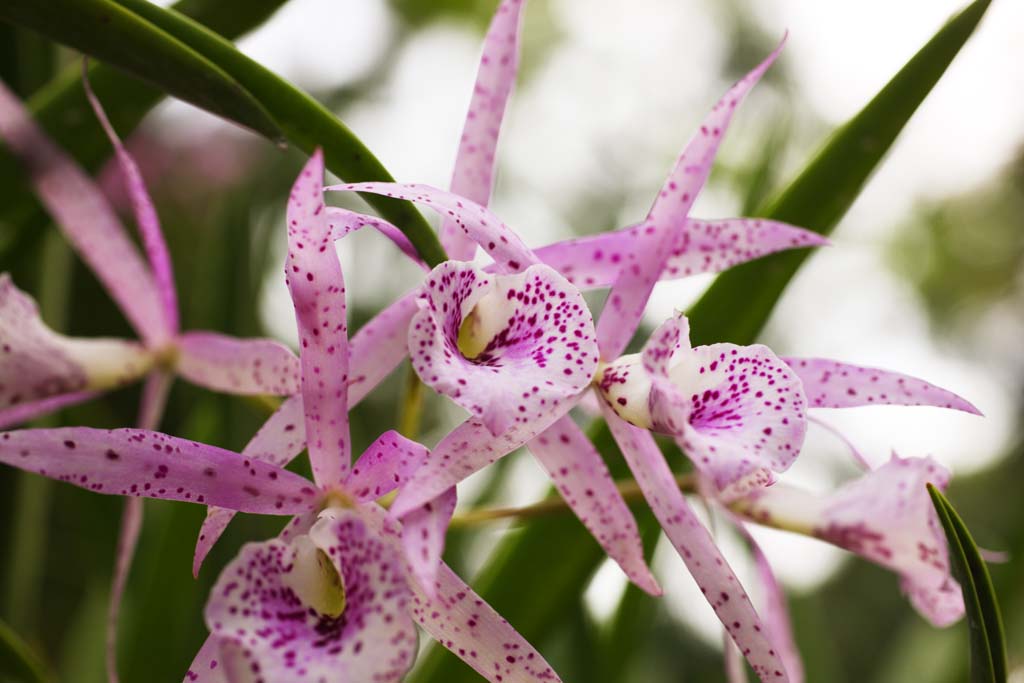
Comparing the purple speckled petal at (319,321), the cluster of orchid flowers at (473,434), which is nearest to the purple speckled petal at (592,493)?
the cluster of orchid flowers at (473,434)

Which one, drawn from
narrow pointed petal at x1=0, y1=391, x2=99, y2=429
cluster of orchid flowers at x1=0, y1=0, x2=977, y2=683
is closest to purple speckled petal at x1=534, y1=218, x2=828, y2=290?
cluster of orchid flowers at x1=0, y1=0, x2=977, y2=683

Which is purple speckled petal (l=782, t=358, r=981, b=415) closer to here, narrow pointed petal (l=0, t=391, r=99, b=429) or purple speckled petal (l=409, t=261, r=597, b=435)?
purple speckled petal (l=409, t=261, r=597, b=435)

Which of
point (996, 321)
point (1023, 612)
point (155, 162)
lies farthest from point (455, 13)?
point (1023, 612)

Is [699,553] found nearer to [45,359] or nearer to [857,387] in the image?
[857,387]

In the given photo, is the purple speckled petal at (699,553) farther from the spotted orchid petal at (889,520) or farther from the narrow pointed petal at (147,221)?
the narrow pointed petal at (147,221)

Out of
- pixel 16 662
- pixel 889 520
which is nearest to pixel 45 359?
pixel 16 662

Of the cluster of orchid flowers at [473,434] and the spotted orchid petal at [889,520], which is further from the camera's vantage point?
the spotted orchid petal at [889,520]

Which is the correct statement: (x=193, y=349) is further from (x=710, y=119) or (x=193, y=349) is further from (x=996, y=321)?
(x=996, y=321)
